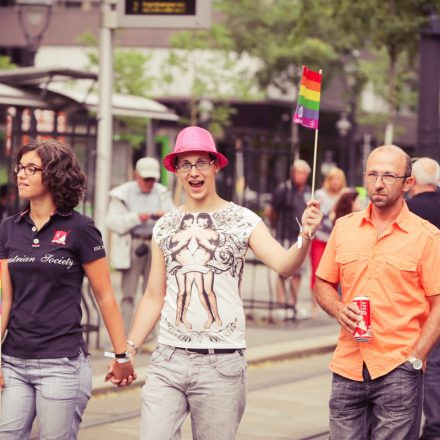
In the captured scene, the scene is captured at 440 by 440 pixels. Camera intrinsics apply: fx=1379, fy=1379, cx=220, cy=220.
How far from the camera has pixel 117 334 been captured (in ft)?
19.0

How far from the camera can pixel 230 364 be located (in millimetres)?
5676

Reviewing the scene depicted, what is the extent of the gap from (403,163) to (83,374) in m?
1.69

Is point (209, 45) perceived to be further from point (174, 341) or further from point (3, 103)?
point (174, 341)

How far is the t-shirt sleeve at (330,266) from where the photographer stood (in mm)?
6137

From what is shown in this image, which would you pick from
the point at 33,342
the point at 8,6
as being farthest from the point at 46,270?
the point at 8,6

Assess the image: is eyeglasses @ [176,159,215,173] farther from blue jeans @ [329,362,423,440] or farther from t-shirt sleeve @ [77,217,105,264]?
blue jeans @ [329,362,423,440]

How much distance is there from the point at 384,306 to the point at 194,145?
1070mm

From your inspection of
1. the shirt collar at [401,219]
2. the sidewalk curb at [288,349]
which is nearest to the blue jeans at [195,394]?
the shirt collar at [401,219]

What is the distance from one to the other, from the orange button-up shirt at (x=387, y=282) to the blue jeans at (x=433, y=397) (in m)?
2.52

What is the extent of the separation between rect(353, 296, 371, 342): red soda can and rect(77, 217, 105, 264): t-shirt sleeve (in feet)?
3.57

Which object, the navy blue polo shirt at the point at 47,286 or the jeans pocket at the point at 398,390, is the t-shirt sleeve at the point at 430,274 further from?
the navy blue polo shirt at the point at 47,286

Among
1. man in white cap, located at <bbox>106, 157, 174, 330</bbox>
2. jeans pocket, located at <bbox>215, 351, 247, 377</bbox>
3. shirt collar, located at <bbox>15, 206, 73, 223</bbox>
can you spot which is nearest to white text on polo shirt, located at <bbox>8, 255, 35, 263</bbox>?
shirt collar, located at <bbox>15, 206, 73, 223</bbox>

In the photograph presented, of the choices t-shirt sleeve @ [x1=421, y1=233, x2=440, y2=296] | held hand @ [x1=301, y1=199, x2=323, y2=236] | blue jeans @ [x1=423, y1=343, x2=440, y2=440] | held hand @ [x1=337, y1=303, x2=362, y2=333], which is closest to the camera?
held hand @ [x1=301, y1=199, x2=323, y2=236]

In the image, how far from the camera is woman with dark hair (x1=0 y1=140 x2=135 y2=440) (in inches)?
218
